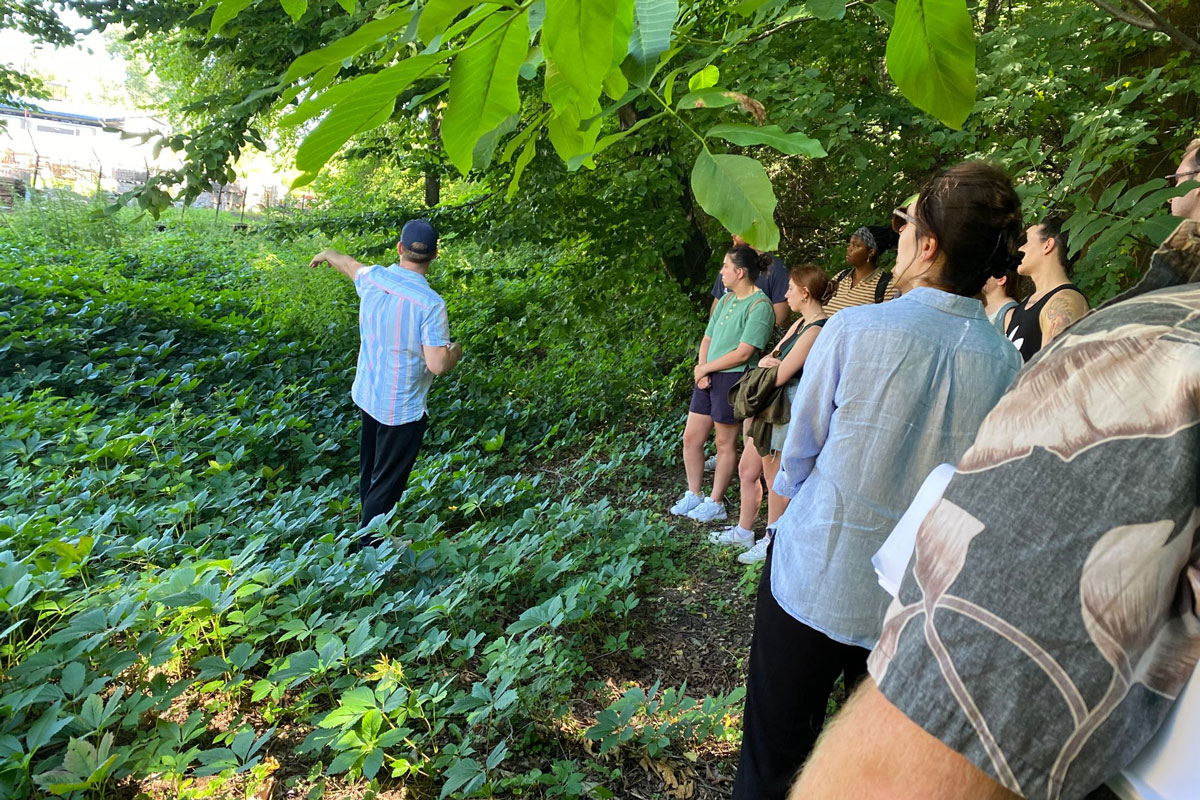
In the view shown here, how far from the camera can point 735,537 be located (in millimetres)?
4598

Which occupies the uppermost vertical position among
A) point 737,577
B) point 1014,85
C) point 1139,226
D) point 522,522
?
point 1014,85

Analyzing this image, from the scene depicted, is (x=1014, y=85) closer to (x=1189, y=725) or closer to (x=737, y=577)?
(x=737, y=577)

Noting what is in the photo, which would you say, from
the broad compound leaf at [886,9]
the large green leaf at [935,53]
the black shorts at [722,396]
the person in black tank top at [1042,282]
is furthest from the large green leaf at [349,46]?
the black shorts at [722,396]

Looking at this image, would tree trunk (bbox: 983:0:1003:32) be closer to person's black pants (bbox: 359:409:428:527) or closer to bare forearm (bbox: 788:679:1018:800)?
person's black pants (bbox: 359:409:428:527)

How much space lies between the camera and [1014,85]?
159 inches

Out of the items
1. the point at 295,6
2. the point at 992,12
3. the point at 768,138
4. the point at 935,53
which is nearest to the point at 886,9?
the point at 935,53

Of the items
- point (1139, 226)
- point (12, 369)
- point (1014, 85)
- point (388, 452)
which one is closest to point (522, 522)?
point (388, 452)

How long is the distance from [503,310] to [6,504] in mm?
4516

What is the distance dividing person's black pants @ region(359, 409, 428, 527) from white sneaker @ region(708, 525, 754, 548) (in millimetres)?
2017

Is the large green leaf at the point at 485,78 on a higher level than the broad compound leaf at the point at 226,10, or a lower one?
lower

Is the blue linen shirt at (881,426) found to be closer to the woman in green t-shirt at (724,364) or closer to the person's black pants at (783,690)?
the person's black pants at (783,690)

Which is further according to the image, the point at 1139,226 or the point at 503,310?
the point at 503,310

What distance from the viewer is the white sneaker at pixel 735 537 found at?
4547 mm

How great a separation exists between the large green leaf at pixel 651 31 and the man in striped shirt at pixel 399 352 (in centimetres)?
321
